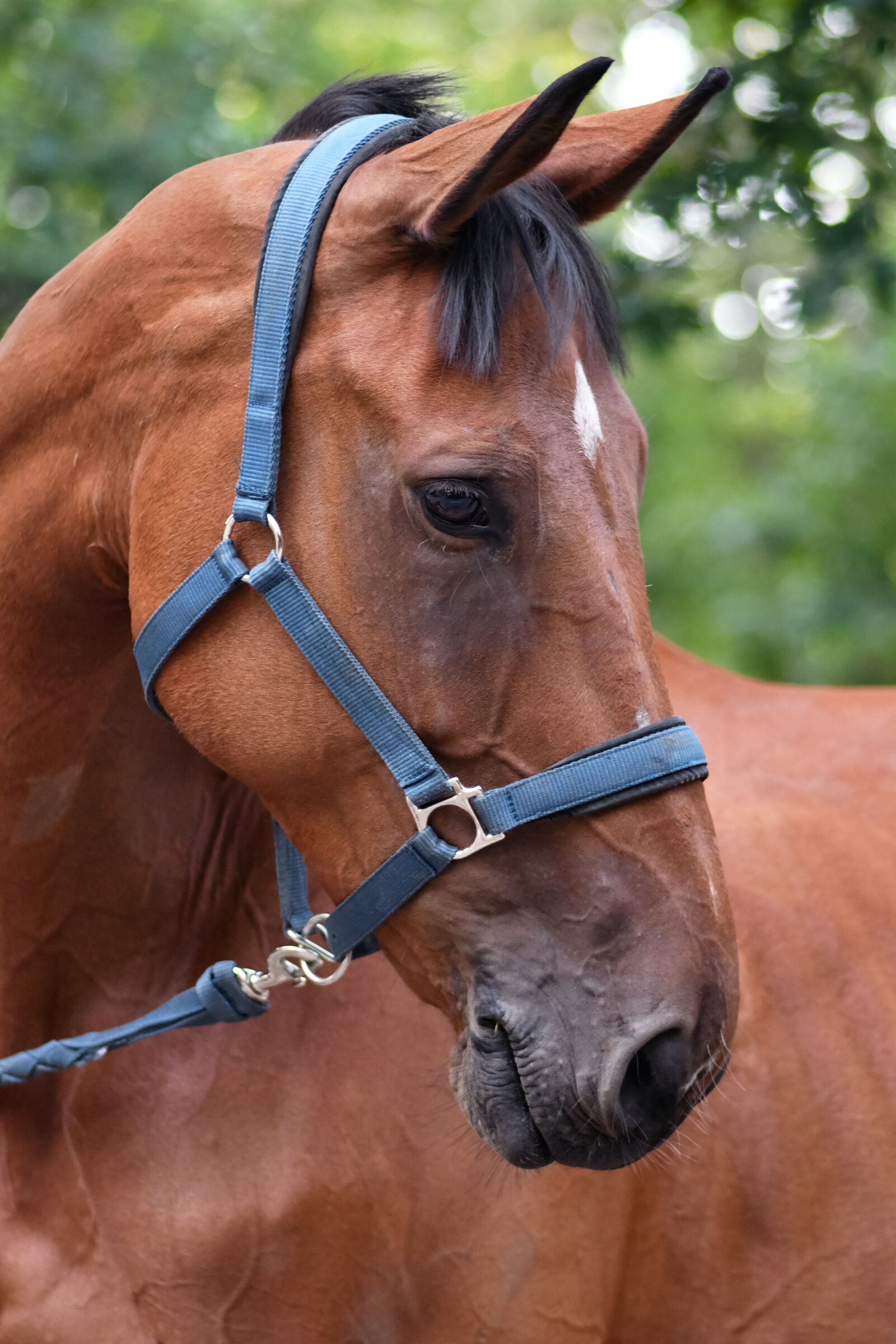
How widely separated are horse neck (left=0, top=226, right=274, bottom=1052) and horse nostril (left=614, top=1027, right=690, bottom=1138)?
0.85 meters

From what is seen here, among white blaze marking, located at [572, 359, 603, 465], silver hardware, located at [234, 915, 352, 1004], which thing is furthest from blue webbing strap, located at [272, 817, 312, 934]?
white blaze marking, located at [572, 359, 603, 465]

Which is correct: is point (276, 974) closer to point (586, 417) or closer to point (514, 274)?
point (586, 417)

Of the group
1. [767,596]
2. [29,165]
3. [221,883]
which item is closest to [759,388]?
[767,596]

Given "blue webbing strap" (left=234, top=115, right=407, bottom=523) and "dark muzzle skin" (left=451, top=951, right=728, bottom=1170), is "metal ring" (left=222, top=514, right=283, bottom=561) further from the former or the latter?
"dark muzzle skin" (left=451, top=951, right=728, bottom=1170)

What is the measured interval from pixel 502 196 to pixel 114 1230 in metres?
1.75

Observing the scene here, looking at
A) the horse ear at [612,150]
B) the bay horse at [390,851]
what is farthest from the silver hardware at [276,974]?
the horse ear at [612,150]

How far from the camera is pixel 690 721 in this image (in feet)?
9.86

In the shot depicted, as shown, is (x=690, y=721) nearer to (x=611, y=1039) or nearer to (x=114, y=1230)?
(x=611, y=1039)

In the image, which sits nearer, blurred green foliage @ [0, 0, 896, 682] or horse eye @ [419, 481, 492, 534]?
horse eye @ [419, 481, 492, 534]

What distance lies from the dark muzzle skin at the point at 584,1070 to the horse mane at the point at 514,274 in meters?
0.87

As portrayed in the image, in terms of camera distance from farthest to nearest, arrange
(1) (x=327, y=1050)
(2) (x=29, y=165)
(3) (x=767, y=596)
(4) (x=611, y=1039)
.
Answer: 1. (3) (x=767, y=596)
2. (2) (x=29, y=165)
3. (1) (x=327, y=1050)
4. (4) (x=611, y=1039)

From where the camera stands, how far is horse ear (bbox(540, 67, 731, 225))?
71.7 inches

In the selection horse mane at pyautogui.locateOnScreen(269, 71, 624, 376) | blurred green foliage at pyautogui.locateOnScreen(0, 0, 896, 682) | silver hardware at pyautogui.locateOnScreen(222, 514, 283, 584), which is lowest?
blurred green foliage at pyautogui.locateOnScreen(0, 0, 896, 682)

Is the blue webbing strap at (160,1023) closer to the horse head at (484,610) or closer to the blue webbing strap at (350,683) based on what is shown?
the horse head at (484,610)
